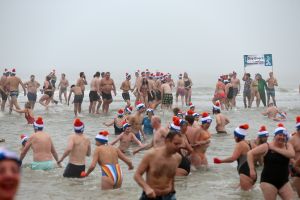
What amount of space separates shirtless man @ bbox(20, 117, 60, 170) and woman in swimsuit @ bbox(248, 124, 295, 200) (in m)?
4.57

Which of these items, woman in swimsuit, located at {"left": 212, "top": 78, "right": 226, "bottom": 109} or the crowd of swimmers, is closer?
the crowd of swimmers

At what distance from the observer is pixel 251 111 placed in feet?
76.6

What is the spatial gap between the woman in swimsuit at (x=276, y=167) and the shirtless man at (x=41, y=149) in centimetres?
457

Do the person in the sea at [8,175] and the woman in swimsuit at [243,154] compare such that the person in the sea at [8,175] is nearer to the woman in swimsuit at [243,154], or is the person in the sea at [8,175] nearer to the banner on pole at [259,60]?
the woman in swimsuit at [243,154]

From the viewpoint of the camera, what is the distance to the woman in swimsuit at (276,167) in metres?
7.05

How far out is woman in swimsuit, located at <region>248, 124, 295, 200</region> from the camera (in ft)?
23.1

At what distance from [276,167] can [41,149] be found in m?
4.95

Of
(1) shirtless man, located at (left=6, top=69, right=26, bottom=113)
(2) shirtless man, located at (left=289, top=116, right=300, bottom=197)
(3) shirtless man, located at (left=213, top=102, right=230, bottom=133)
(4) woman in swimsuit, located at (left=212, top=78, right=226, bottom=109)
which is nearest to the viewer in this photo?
(2) shirtless man, located at (left=289, top=116, right=300, bottom=197)

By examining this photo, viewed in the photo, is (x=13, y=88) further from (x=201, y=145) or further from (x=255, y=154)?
(x=255, y=154)

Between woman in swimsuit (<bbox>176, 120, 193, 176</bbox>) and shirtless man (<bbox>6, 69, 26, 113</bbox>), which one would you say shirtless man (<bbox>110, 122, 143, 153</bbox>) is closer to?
woman in swimsuit (<bbox>176, 120, 193, 176</bbox>)

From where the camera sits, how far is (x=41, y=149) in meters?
10.6

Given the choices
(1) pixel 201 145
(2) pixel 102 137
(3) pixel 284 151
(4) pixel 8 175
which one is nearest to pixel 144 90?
(1) pixel 201 145

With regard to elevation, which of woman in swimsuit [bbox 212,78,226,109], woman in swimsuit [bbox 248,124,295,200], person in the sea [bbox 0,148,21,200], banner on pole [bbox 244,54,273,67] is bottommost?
woman in swimsuit [bbox 212,78,226,109]

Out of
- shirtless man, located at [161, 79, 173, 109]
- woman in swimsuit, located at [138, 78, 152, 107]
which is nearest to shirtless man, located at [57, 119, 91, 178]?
woman in swimsuit, located at [138, 78, 152, 107]
